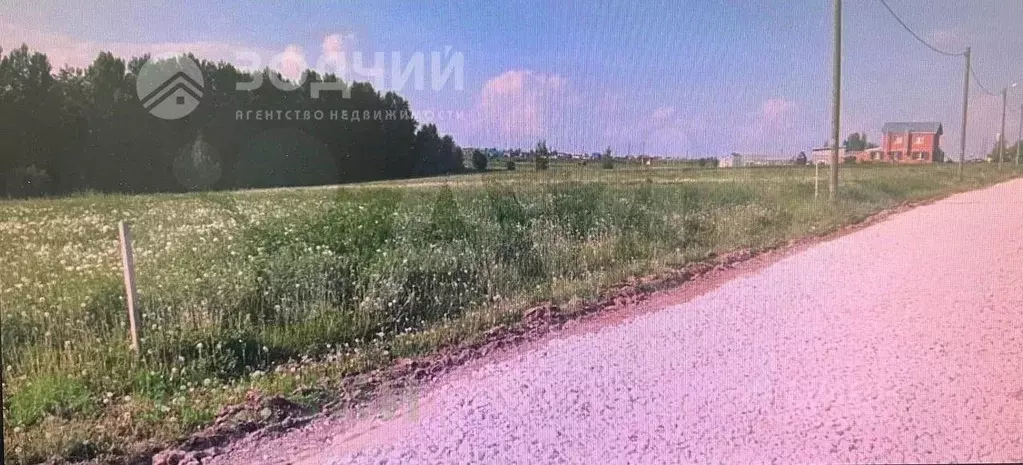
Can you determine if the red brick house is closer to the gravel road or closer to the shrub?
the gravel road

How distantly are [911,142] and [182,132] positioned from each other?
5.81m

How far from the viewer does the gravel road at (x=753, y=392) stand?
2.57 meters

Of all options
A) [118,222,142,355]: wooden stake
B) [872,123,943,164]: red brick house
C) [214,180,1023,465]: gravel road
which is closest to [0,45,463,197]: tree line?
[118,222,142,355]: wooden stake

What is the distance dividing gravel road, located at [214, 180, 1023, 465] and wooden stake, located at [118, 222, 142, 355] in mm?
1182

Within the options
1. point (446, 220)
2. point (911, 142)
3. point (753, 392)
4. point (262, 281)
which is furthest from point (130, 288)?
point (911, 142)

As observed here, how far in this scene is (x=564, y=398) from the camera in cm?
307

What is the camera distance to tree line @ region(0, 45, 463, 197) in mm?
3307

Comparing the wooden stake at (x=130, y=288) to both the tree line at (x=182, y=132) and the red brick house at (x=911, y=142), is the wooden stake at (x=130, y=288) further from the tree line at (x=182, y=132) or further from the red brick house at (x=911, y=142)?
the red brick house at (x=911, y=142)

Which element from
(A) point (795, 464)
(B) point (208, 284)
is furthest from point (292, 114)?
(A) point (795, 464)

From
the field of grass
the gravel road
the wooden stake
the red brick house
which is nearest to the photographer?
the gravel road

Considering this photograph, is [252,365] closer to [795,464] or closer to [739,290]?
[795,464]

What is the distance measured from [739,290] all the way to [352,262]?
3204mm

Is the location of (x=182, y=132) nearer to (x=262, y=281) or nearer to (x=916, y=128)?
(x=262, y=281)

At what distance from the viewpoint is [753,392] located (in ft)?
10.0
